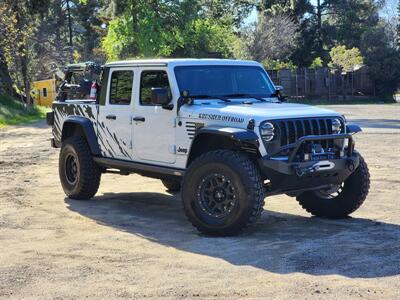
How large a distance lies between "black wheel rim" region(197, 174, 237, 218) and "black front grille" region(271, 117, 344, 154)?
2.48ft

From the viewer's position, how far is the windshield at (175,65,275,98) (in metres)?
8.12

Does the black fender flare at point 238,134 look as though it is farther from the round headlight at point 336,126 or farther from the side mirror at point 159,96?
the round headlight at point 336,126

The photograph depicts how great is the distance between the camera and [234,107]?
24.5 feet

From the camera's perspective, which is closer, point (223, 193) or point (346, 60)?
point (223, 193)

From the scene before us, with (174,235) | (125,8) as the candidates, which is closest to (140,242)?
(174,235)

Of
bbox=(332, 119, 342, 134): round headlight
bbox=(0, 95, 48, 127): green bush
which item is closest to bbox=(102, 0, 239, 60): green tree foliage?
bbox=(0, 95, 48, 127): green bush

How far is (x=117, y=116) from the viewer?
29.1 ft

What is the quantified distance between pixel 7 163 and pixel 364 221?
368 inches

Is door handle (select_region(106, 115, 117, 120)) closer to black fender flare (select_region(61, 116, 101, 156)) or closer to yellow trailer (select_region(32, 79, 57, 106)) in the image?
black fender flare (select_region(61, 116, 101, 156))

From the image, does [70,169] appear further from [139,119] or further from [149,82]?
[149,82]

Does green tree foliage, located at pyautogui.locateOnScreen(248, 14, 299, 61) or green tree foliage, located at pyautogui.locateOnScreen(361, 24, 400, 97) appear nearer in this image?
green tree foliage, located at pyautogui.locateOnScreen(361, 24, 400, 97)

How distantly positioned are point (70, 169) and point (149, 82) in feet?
7.69

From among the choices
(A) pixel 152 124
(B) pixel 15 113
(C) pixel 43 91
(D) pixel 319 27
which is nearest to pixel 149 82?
(A) pixel 152 124

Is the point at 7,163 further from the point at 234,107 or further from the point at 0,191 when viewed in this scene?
the point at 234,107
